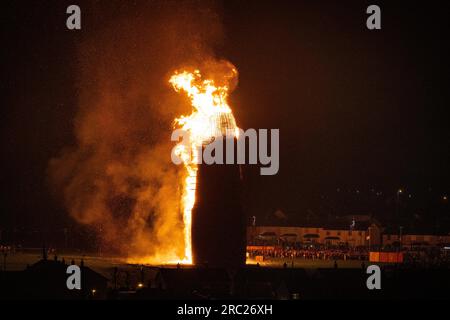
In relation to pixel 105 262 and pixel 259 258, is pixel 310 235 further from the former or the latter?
pixel 105 262

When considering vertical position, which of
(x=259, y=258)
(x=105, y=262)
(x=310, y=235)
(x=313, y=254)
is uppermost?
(x=310, y=235)

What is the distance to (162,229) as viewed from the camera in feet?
347

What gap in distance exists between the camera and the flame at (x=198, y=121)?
8681 cm

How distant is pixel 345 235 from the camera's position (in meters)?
152

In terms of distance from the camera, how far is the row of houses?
144500 millimetres

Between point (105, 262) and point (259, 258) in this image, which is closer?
point (105, 262)

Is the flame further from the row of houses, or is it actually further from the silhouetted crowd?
the row of houses

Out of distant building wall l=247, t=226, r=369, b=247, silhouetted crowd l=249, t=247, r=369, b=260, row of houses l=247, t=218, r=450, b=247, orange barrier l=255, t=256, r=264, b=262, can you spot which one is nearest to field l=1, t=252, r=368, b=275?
orange barrier l=255, t=256, r=264, b=262

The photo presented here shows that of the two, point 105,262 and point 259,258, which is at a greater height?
point 259,258

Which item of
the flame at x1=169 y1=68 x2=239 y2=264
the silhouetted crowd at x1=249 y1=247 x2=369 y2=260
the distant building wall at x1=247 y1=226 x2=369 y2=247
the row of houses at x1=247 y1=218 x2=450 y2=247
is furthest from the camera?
the distant building wall at x1=247 y1=226 x2=369 y2=247

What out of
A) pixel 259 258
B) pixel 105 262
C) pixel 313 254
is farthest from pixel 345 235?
pixel 105 262

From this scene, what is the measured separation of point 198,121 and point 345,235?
226 feet

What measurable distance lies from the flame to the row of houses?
47.1 metres
